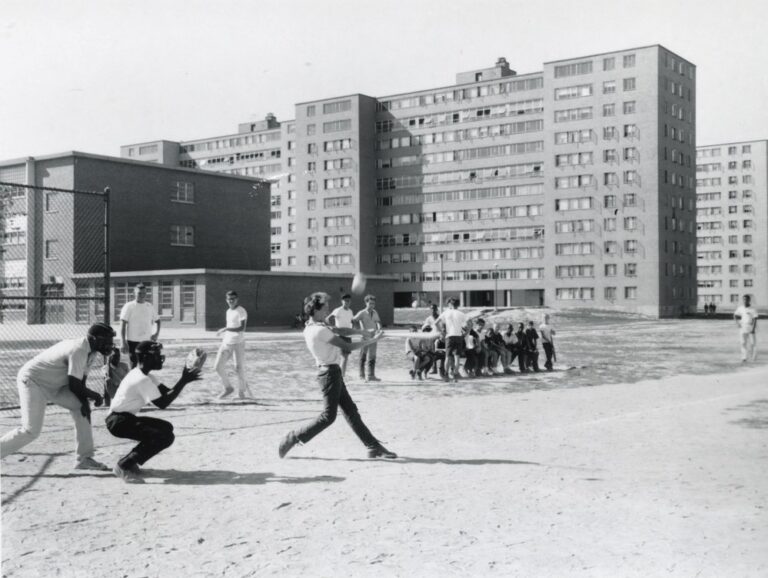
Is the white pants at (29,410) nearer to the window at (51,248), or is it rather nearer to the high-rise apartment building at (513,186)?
the window at (51,248)

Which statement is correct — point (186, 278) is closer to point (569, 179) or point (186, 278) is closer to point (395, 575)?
point (395, 575)

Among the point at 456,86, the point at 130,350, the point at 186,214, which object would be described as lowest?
the point at 130,350

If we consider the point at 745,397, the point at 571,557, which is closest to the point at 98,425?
the point at 571,557

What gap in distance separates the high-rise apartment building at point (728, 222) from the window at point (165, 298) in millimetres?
72041

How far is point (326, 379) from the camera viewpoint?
823 cm

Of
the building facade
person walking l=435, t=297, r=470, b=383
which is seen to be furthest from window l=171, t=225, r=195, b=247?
person walking l=435, t=297, r=470, b=383

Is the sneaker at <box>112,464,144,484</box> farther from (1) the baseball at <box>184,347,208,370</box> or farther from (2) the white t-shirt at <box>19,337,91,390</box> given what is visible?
(1) the baseball at <box>184,347,208,370</box>

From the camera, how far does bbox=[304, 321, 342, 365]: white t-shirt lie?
8.14 meters

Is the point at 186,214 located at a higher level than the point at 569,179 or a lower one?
lower

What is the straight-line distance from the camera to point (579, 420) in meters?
11.1

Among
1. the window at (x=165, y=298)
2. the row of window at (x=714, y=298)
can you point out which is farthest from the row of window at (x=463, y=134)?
the window at (x=165, y=298)

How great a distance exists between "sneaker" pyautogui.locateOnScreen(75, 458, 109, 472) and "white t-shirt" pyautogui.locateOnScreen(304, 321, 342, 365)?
2328mm

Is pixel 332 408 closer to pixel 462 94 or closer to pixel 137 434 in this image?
pixel 137 434

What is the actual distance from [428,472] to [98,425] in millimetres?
5346
